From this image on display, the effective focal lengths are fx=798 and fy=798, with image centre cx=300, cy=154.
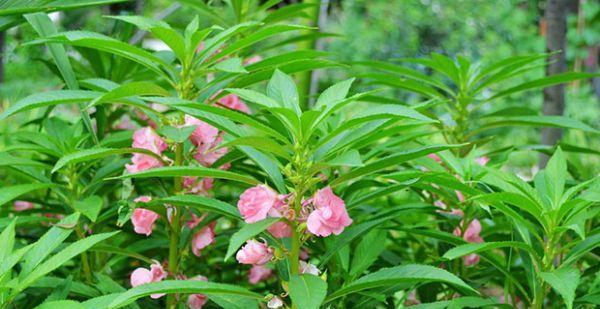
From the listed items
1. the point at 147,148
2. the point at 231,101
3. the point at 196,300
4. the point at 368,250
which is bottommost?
the point at 196,300

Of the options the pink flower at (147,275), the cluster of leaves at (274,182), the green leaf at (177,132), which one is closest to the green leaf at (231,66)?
the cluster of leaves at (274,182)

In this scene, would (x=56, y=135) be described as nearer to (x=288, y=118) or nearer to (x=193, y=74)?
(x=193, y=74)

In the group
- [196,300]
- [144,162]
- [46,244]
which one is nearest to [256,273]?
[196,300]

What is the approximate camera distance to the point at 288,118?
3.05 ft

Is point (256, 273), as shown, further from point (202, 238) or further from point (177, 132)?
point (177, 132)

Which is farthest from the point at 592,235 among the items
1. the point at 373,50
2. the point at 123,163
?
the point at 373,50

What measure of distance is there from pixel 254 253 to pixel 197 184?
0.22m

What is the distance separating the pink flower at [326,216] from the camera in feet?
3.17

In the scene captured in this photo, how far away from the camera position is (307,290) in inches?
36.6

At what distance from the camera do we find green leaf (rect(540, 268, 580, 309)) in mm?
949

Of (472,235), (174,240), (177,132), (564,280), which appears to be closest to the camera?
(564,280)

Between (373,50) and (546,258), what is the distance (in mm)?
7195

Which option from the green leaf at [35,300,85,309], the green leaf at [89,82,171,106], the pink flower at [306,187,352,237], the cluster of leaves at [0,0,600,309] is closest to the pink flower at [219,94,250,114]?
the cluster of leaves at [0,0,600,309]

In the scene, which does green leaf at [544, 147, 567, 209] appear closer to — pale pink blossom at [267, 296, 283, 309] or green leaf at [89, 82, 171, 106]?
pale pink blossom at [267, 296, 283, 309]
